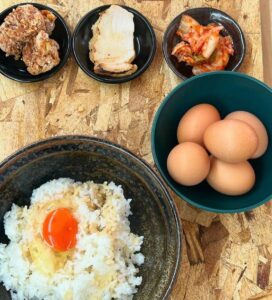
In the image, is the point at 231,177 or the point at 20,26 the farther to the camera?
the point at 20,26

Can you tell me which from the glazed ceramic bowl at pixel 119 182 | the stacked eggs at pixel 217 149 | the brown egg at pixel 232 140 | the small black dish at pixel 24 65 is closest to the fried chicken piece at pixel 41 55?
the small black dish at pixel 24 65

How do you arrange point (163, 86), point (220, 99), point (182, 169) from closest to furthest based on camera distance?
point (182, 169) → point (220, 99) → point (163, 86)

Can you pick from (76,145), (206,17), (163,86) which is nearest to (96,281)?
(76,145)

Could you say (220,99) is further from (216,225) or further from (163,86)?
(216,225)

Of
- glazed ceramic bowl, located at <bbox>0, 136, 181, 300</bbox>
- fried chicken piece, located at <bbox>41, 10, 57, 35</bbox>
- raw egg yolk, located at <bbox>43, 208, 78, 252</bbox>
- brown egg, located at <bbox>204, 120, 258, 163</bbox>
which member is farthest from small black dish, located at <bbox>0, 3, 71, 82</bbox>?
brown egg, located at <bbox>204, 120, 258, 163</bbox>

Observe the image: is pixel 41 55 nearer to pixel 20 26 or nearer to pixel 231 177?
pixel 20 26

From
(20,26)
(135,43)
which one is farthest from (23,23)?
(135,43)
